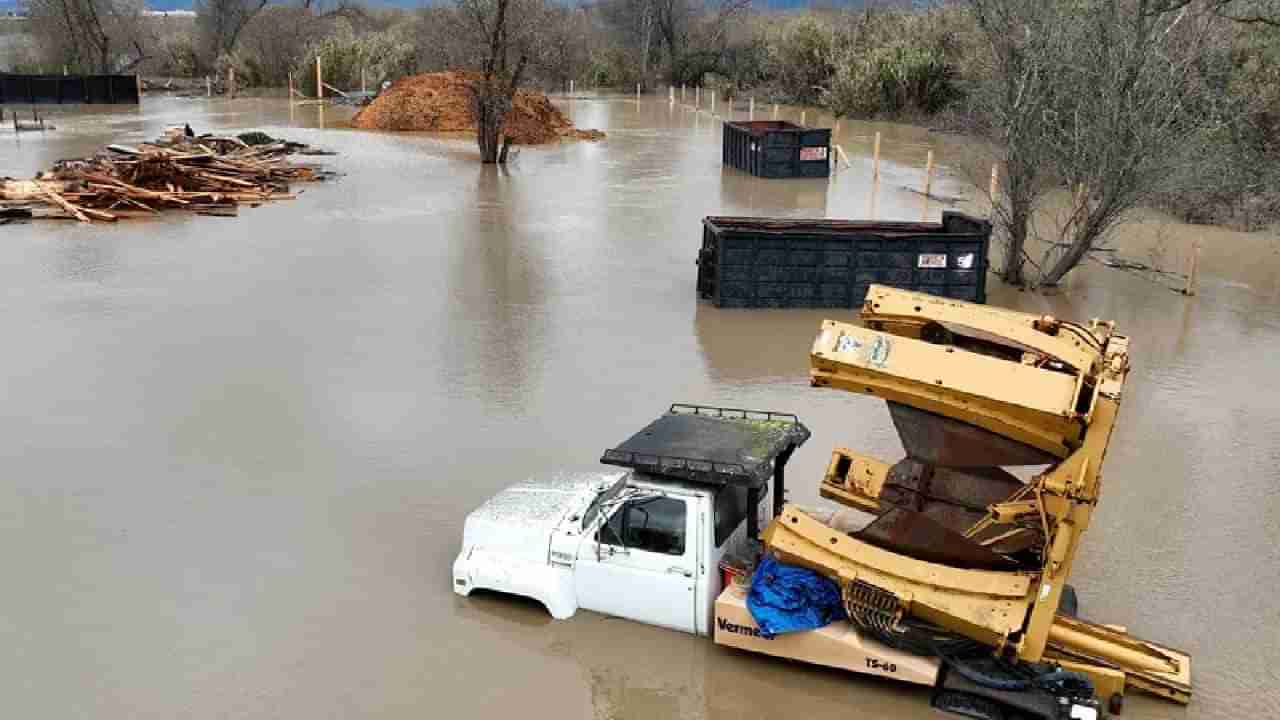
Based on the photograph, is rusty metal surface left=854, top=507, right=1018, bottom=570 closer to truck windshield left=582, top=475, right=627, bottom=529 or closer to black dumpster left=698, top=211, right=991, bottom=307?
truck windshield left=582, top=475, right=627, bottom=529

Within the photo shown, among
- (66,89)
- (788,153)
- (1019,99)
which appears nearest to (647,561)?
(1019,99)

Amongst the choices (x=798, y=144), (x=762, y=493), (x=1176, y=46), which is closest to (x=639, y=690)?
(x=762, y=493)

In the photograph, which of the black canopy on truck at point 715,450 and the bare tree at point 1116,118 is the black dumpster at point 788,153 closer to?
the bare tree at point 1116,118

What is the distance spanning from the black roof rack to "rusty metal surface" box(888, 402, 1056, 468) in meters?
0.95

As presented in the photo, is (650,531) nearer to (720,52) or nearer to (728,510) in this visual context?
(728,510)

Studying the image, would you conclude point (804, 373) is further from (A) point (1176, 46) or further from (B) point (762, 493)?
(A) point (1176, 46)

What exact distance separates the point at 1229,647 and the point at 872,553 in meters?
2.99

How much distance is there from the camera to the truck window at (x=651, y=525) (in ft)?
26.9

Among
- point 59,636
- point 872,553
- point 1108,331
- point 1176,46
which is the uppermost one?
point 1176,46

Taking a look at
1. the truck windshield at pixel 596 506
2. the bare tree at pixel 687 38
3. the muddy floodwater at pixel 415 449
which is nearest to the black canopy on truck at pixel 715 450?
the truck windshield at pixel 596 506

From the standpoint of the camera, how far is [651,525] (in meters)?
8.27

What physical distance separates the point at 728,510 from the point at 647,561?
697 mm

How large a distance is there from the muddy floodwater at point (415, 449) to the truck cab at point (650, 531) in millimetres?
250

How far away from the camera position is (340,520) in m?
10.2
